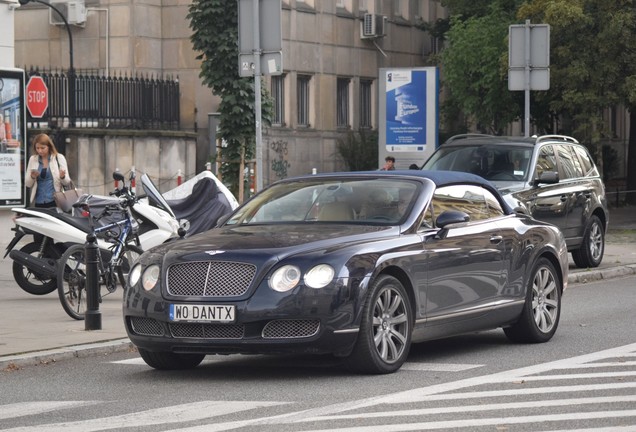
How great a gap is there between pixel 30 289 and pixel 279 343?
25.3 ft

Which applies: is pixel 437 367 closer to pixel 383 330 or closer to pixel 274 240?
pixel 383 330

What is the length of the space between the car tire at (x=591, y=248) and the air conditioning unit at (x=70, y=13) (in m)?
25.1

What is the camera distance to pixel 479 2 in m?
49.9

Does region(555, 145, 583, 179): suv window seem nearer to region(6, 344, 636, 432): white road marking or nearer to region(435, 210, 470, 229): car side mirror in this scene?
region(435, 210, 470, 229): car side mirror

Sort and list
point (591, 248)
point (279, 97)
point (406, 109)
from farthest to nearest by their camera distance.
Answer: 1. point (279, 97)
2. point (406, 109)
3. point (591, 248)

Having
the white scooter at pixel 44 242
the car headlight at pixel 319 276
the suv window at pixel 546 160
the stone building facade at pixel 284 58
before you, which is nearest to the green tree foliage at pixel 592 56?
the stone building facade at pixel 284 58

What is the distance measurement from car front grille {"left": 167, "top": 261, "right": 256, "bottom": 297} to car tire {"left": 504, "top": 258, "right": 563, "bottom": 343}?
3230 mm

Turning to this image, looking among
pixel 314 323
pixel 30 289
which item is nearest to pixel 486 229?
pixel 314 323

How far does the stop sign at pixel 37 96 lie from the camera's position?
30031mm

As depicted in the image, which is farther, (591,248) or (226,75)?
(226,75)

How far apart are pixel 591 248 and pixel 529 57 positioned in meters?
3.07

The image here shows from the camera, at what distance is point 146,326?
11.2 m

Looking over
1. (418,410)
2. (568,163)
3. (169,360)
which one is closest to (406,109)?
(568,163)

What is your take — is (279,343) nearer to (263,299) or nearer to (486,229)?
(263,299)
